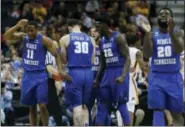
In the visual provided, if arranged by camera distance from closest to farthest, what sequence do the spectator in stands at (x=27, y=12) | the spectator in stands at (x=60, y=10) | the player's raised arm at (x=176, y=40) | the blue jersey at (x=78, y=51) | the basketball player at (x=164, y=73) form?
1. the player's raised arm at (x=176, y=40)
2. the basketball player at (x=164, y=73)
3. the blue jersey at (x=78, y=51)
4. the spectator in stands at (x=27, y=12)
5. the spectator in stands at (x=60, y=10)

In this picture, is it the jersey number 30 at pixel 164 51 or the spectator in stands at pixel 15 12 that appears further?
the spectator in stands at pixel 15 12

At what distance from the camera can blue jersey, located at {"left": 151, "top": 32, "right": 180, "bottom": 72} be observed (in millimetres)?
11344

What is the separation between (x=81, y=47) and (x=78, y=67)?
355 mm

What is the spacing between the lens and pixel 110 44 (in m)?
12.8

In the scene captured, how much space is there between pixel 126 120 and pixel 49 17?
10926 millimetres

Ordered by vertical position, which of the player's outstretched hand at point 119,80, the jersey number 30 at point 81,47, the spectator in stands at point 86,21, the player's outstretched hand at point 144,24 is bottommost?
the player's outstretched hand at point 119,80

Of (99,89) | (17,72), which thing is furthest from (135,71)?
(17,72)

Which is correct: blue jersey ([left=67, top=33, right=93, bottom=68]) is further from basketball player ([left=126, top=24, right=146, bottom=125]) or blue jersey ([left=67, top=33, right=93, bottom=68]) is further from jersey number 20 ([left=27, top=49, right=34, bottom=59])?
basketball player ([left=126, top=24, right=146, bottom=125])

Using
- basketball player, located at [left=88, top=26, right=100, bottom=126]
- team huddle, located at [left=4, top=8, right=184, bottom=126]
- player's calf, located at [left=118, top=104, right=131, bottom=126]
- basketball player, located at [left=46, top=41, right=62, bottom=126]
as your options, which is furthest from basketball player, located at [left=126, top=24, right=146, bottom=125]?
basketball player, located at [left=46, top=41, right=62, bottom=126]

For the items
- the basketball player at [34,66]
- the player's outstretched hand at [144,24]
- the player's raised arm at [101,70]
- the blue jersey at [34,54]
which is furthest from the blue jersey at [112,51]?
the player's outstretched hand at [144,24]

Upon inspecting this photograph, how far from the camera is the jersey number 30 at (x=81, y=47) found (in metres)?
12.9

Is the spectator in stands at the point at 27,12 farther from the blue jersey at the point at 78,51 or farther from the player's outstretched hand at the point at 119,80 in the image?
the player's outstretched hand at the point at 119,80

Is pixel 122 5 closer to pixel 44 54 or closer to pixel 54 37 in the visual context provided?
pixel 54 37

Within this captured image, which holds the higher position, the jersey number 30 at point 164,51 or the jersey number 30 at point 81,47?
the jersey number 30 at point 81,47
